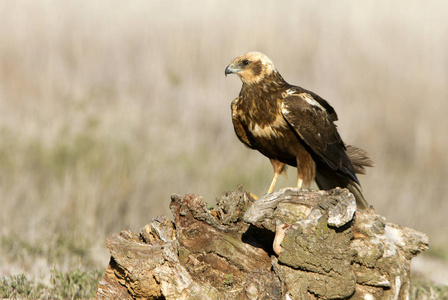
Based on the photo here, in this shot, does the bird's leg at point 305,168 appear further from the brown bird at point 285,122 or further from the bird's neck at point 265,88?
the bird's neck at point 265,88

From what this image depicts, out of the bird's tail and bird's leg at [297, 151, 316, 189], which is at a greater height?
the bird's tail

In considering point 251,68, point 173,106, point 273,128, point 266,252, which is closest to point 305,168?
point 273,128

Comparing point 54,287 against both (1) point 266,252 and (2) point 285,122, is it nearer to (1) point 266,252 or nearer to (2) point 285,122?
(1) point 266,252

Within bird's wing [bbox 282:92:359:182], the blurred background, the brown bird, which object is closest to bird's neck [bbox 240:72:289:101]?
the brown bird

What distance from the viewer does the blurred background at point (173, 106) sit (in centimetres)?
743

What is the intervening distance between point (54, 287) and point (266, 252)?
1.96m

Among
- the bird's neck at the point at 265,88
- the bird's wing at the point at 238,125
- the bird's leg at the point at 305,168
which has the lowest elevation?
the bird's leg at the point at 305,168

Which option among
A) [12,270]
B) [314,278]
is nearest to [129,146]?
[12,270]

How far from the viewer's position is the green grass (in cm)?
429

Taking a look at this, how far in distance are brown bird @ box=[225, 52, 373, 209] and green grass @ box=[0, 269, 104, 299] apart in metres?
1.73

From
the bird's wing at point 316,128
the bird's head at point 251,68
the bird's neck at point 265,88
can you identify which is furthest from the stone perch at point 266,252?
the bird's head at point 251,68

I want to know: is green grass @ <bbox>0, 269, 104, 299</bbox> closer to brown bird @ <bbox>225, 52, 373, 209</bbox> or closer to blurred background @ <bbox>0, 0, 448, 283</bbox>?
blurred background @ <bbox>0, 0, 448, 283</bbox>

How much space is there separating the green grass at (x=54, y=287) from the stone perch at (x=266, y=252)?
44.8 inches

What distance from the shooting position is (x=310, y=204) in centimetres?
350
